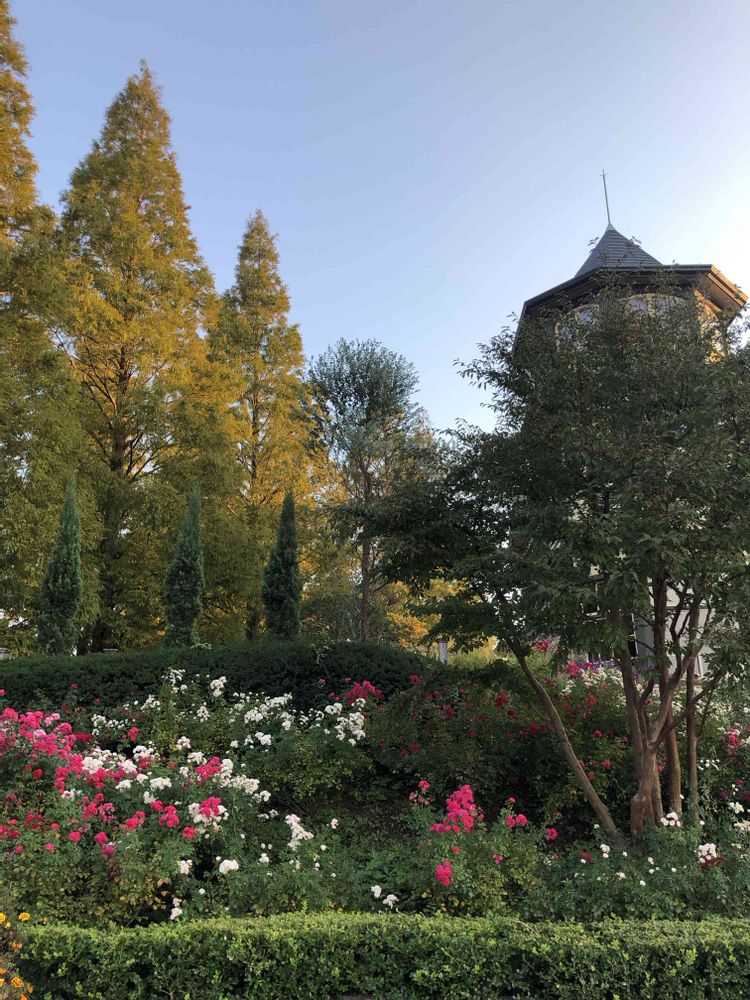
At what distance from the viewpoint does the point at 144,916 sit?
11.8 ft

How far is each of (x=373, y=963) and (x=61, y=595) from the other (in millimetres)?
9035

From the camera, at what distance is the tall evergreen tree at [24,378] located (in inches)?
440

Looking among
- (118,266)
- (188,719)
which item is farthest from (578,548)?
(118,266)

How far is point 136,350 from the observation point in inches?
550

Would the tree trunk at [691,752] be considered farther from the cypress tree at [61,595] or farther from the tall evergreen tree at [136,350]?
the tall evergreen tree at [136,350]

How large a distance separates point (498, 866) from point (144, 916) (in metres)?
2.09

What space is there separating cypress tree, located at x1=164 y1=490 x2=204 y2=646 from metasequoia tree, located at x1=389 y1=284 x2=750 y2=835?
6.32 metres

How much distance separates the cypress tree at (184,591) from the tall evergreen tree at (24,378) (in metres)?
2.30

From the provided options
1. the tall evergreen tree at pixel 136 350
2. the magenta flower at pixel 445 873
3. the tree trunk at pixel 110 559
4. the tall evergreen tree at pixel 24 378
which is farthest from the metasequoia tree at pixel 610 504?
the tree trunk at pixel 110 559

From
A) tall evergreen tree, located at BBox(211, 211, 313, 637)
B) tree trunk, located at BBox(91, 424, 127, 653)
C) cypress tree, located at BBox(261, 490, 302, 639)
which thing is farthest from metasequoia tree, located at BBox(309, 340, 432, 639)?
tree trunk, located at BBox(91, 424, 127, 653)

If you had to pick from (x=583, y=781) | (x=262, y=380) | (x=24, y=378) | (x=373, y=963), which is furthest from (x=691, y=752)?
(x=262, y=380)

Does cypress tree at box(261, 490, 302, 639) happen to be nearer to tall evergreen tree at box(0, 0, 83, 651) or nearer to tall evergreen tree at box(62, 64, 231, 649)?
tall evergreen tree at box(62, 64, 231, 649)

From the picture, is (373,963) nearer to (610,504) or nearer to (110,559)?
(610,504)

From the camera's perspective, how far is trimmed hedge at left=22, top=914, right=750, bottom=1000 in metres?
2.99
